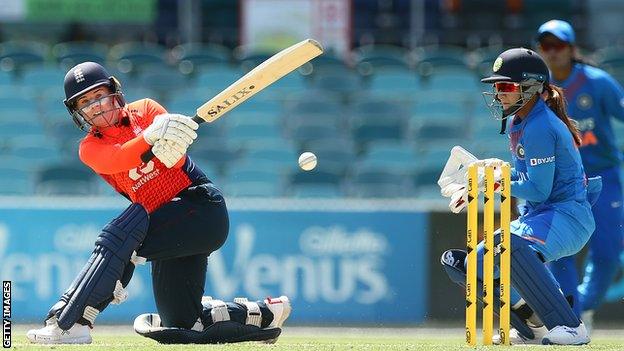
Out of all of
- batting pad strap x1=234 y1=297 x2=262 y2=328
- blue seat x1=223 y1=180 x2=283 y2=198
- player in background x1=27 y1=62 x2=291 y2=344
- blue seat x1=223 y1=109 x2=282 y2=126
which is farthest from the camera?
blue seat x1=223 y1=109 x2=282 y2=126

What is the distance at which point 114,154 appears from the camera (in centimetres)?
587

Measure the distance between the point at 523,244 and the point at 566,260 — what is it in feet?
4.20

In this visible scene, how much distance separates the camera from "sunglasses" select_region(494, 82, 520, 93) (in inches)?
235

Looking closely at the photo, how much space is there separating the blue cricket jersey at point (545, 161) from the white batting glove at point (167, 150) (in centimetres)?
155

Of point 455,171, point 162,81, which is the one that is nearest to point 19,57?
point 162,81

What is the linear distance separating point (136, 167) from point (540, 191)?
1.90 meters

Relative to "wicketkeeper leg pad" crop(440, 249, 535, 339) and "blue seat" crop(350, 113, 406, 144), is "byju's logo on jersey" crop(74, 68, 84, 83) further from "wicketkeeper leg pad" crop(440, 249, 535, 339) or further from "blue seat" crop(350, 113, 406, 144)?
"blue seat" crop(350, 113, 406, 144)

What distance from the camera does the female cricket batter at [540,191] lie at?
19.0 feet

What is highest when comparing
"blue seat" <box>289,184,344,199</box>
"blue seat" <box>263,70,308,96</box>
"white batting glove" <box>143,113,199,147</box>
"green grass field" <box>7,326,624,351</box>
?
"blue seat" <box>263,70,308,96</box>

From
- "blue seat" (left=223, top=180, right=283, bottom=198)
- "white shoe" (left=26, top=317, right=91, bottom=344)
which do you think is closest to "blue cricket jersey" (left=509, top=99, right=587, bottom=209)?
"white shoe" (left=26, top=317, right=91, bottom=344)

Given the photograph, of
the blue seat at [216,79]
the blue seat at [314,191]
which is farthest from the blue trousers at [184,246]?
the blue seat at [216,79]

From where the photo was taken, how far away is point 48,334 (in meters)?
5.88

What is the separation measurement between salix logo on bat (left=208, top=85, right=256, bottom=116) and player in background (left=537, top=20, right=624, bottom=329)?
83.5 inches

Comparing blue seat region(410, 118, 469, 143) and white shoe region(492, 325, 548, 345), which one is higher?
blue seat region(410, 118, 469, 143)
